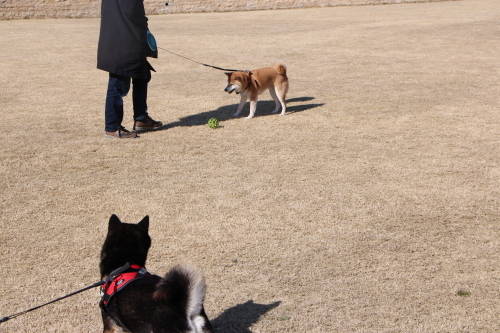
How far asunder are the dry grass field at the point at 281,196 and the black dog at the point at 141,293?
23.3 inches

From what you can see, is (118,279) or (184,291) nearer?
(184,291)

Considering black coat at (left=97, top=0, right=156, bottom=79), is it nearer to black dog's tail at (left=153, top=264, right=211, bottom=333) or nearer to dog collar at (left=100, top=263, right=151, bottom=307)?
dog collar at (left=100, top=263, right=151, bottom=307)

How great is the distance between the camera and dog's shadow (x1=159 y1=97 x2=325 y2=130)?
784 centimetres

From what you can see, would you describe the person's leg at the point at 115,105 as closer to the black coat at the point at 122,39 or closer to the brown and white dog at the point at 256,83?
the black coat at the point at 122,39

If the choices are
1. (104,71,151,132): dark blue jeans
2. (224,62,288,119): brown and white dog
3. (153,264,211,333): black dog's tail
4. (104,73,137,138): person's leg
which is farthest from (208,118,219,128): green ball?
(153,264,211,333): black dog's tail

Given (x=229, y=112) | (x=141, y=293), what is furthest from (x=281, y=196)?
(x=229, y=112)

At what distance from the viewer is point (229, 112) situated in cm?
846

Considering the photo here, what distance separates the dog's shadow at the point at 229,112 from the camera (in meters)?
7.84

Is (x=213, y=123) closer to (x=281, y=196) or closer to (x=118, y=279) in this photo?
(x=281, y=196)

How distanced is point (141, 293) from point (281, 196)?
2663 mm

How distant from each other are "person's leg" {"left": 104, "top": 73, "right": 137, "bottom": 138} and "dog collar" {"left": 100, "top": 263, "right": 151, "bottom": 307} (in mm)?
4326

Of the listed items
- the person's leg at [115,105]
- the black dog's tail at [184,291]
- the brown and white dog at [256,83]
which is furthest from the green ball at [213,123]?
the black dog's tail at [184,291]

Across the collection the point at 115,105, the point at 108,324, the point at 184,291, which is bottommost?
the point at 108,324

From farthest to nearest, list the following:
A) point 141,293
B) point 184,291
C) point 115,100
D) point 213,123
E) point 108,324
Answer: point 213,123 → point 115,100 → point 108,324 → point 141,293 → point 184,291
